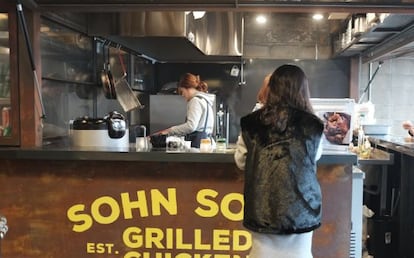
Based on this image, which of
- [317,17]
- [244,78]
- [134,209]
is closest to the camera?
[134,209]

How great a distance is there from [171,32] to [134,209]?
1.41 metres

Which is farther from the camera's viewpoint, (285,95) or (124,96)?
(124,96)

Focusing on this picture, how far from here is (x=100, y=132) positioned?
9.68 feet

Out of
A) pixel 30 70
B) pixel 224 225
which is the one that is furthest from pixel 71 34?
pixel 224 225

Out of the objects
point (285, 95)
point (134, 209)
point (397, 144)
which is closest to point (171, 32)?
point (134, 209)

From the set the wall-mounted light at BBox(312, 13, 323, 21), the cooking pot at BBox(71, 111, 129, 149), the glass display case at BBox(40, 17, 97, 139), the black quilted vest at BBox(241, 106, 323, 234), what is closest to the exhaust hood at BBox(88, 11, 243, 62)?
the glass display case at BBox(40, 17, 97, 139)

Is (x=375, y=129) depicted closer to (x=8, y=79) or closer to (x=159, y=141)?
(x=159, y=141)

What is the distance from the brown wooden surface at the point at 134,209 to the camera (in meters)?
2.71

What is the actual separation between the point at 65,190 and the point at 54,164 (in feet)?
0.58

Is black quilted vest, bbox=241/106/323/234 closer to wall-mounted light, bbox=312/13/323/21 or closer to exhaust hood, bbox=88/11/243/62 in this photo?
exhaust hood, bbox=88/11/243/62

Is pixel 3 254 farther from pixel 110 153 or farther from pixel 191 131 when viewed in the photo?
pixel 191 131

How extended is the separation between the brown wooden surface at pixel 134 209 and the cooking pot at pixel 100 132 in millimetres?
208

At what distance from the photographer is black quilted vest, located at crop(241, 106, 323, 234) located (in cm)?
195

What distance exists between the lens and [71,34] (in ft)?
11.8
